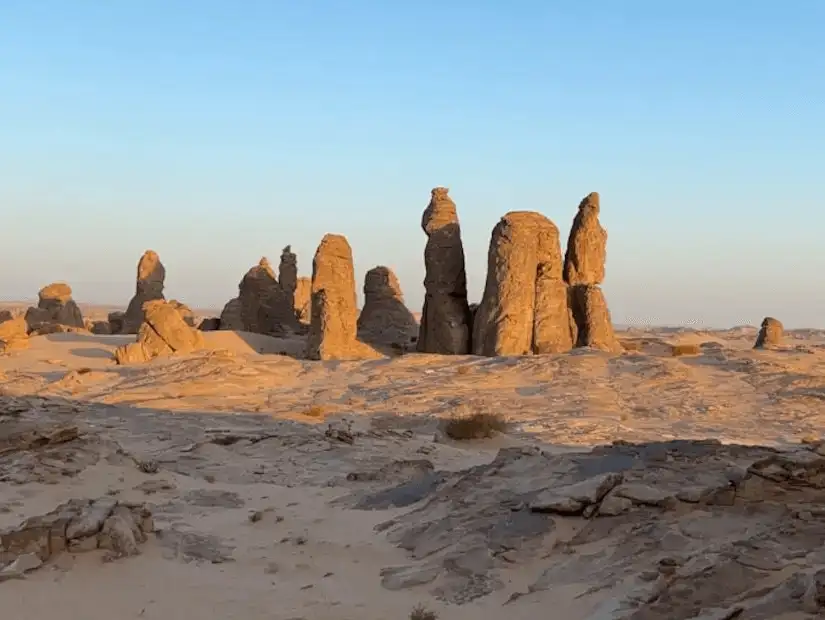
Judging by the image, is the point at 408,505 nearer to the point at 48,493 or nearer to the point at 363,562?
the point at 363,562

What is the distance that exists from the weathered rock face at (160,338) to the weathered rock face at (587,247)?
1255 cm

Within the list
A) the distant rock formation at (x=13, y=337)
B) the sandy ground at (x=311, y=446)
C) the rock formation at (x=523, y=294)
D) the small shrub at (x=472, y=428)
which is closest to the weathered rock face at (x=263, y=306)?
the sandy ground at (x=311, y=446)

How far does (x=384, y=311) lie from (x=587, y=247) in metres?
8.71

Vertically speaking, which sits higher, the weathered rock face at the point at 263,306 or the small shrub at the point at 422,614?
the weathered rock face at the point at 263,306

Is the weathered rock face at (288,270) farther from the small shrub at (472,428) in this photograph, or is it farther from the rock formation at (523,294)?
the small shrub at (472,428)

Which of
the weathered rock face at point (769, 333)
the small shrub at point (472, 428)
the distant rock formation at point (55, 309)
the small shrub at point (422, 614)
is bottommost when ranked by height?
the small shrub at point (472, 428)

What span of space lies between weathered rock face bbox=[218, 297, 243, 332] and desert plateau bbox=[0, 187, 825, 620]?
388 inches

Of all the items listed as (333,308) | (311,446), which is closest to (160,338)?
(333,308)

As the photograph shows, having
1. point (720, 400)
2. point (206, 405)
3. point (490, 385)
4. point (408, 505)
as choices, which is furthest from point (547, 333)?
point (408, 505)

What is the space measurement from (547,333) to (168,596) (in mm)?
19799

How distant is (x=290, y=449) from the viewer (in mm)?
11227

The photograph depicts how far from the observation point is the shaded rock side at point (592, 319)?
24750 millimetres

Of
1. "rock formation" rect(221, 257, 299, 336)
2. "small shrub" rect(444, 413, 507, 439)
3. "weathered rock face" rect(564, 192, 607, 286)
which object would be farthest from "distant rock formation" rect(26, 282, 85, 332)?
"small shrub" rect(444, 413, 507, 439)

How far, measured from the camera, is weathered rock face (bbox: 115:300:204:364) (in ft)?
79.7
